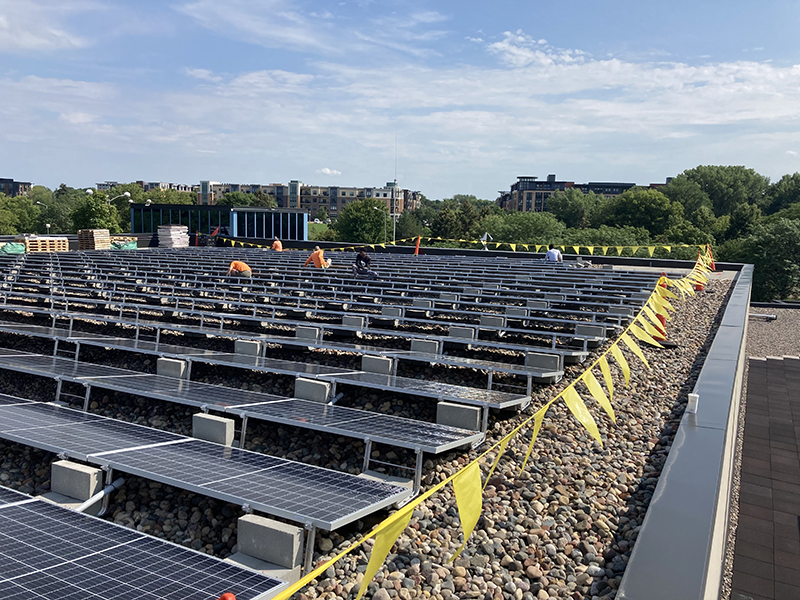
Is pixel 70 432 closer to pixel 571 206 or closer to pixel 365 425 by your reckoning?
pixel 365 425

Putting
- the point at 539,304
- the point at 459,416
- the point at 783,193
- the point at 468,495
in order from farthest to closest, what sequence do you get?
the point at 783,193 < the point at 539,304 < the point at 459,416 < the point at 468,495

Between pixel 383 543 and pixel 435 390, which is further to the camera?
pixel 435 390

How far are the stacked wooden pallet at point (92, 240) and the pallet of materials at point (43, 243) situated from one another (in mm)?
989

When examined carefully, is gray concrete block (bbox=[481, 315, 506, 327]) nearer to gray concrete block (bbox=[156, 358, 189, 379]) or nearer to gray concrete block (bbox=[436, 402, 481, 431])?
gray concrete block (bbox=[436, 402, 481, 431])

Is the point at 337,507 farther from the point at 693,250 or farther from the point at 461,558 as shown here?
the point at 693,250

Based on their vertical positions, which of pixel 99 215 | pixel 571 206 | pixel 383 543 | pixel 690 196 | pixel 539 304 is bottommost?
pixel 383 543

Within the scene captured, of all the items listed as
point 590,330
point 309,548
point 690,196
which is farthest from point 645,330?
point 690,196

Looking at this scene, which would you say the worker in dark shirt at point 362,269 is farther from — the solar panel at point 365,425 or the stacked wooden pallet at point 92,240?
the stacked wooden pallet at point 92,240

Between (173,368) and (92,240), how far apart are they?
32.0 meters

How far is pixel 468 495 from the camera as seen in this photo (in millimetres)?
3611

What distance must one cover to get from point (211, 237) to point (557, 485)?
41275 mm

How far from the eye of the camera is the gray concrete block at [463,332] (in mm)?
10094

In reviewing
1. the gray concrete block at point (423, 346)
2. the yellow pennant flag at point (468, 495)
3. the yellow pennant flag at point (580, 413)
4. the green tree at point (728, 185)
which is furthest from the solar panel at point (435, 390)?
the green tree at point (728, 185)

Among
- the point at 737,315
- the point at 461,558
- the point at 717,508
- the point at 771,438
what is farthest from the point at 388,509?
the point at 737,315
